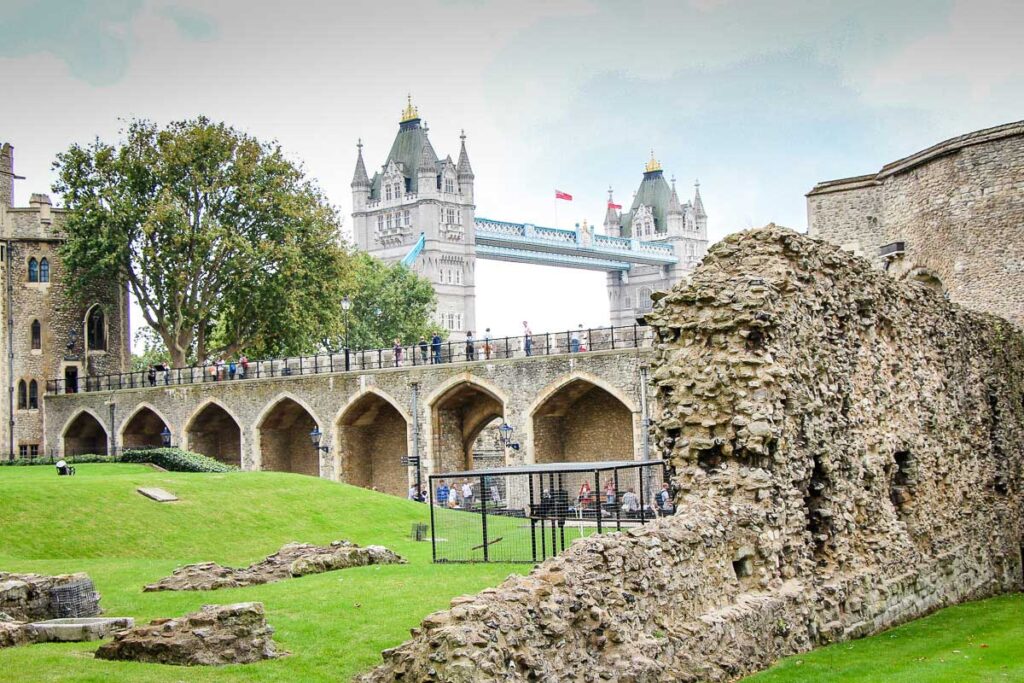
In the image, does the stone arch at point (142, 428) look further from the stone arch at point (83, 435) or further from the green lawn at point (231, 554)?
the green lawn at point (231, 554)

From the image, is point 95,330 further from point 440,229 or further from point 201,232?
point 440,229

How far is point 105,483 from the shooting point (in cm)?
2200

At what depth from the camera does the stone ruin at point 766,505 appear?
27.2 feet

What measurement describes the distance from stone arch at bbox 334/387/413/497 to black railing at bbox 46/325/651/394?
4.95 ft

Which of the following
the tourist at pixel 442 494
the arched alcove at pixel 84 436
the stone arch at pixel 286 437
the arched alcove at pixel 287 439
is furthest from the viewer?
the arched alcove at pixel 84 436

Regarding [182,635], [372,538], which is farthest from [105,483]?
[182,635]

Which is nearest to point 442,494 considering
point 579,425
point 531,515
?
point 579,425

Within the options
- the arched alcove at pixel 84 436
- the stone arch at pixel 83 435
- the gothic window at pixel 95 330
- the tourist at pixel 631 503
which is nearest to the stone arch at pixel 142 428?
the stone arch at pixel 83 435

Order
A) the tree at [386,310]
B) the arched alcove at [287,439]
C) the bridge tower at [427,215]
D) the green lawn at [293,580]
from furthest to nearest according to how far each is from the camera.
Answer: the bridge tower at [427,215] → the tree at [386,310] → the arched alcove at [287,439] → the green lawn at [293,580]

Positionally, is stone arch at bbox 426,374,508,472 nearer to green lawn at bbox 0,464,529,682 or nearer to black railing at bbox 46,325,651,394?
black railing at bbox 46,325,651,394

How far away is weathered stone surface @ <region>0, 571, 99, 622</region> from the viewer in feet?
37.8

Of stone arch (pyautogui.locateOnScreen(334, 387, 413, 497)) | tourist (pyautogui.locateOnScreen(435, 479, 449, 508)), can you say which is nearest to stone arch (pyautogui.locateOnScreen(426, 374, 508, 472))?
stone arch (pyautogui.locateOnScreen(334, 387, 413, 497))

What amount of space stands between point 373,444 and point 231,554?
21.5 metres

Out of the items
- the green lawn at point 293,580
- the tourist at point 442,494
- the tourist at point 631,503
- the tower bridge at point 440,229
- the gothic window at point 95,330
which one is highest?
the tower bridge at point 440,229
